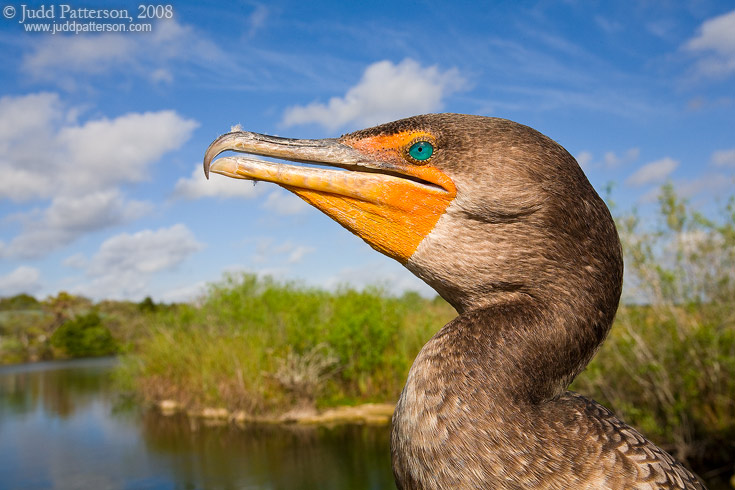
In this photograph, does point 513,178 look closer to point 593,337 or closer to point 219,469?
point 593,337

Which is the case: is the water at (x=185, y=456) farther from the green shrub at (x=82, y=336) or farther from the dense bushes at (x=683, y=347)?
the green shrub at (x=82, y=336)

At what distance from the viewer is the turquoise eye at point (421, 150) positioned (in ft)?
5.90

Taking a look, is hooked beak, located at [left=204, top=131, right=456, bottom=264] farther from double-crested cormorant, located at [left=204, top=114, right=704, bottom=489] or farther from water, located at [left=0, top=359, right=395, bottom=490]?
water, located at [left=0, top=359, right=395, bottom=490]

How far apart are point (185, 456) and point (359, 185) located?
1668 cm

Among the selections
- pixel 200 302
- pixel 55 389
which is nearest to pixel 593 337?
pixel 200 302

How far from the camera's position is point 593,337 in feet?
5.67

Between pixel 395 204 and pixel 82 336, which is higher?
pixel 395 204

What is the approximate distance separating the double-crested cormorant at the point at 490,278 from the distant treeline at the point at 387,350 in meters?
8.37

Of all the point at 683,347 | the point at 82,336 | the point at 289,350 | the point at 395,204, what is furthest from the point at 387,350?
the point at 82,336

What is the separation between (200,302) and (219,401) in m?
5.05

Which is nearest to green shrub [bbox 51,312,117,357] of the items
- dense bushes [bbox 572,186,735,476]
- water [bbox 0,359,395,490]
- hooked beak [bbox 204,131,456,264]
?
water [bbox 0,359,395,490]

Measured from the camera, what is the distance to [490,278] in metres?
1.69

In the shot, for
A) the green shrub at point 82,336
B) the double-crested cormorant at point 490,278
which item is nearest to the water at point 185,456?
the double-crested cormorant at point 490,278

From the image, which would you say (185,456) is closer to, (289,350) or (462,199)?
(289,350)
